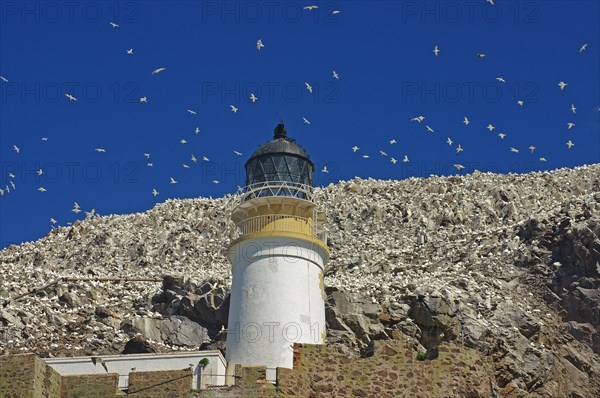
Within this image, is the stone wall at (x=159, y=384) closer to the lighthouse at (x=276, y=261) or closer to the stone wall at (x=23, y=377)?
the stone wall at (x=23, y=377)

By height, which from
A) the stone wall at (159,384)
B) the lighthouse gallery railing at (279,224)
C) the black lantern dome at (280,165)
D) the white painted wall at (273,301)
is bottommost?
the stone wall at (159,384)

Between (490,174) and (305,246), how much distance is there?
65725 millimetres

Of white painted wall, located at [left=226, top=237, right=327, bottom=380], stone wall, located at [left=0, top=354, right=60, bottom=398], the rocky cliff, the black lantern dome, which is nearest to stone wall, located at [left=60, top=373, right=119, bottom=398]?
stone wall, located at [left=0, top=354, right=60, bottom=398]

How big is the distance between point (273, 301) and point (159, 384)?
4.52 m

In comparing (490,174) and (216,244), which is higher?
(490,174)

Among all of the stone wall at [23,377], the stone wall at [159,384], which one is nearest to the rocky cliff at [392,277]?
the stone wall at [159,384]

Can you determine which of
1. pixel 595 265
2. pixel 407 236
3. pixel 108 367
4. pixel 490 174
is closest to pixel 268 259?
pixel 108 367

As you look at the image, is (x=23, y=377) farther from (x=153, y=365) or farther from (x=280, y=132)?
(x=280, y=132)

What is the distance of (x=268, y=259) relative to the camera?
1083 inches

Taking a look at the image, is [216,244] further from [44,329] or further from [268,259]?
[268,259]

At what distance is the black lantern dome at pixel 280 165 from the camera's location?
29.0 meters

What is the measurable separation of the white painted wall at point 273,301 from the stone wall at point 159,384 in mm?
2564

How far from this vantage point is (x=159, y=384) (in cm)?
2323

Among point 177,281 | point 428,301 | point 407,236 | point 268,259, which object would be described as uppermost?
point 407,236
